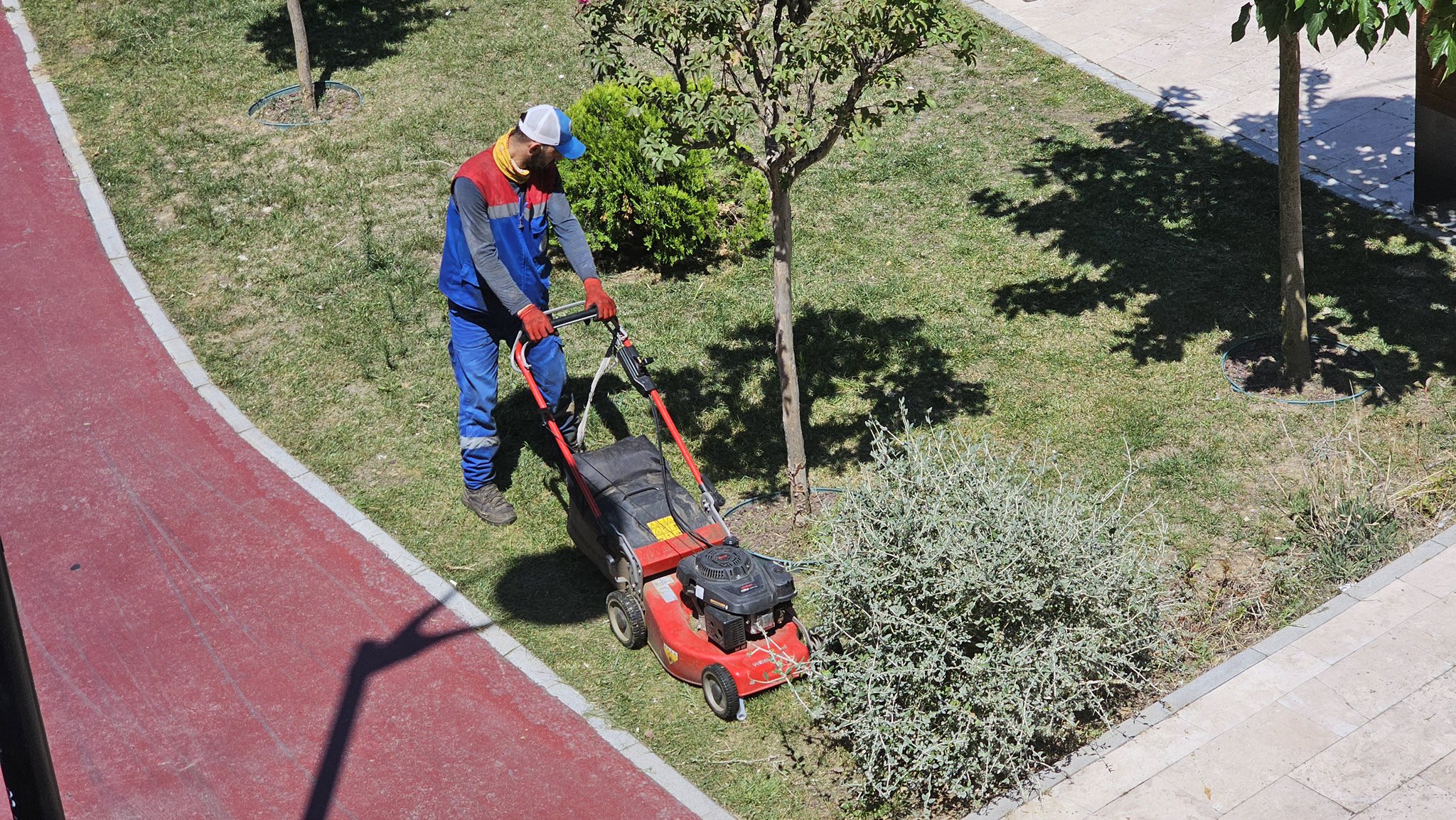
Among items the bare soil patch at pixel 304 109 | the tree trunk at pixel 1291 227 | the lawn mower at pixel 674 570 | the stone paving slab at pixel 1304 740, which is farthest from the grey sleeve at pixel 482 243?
the bare soil patch at pixel 304 109

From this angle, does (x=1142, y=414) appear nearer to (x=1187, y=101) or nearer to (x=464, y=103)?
(x=1187, y=101)

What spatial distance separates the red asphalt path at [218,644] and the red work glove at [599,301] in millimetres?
1794

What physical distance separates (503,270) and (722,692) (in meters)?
2.46

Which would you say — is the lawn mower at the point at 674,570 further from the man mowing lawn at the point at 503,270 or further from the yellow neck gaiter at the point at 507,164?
the yellow neck gaiter at the point at 507,164

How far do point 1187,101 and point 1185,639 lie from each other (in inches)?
259

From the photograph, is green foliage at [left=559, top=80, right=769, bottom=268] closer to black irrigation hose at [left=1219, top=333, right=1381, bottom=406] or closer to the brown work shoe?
the brown work shoe

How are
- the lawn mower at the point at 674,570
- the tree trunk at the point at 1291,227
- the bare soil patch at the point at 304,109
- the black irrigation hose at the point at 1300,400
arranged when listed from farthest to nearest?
the bare soil patch at the point at 304,109, the black irrigation hose at the point at 1300,400, the tree trunk at the point at 1291,227, the lawn mower at the point at 674,570

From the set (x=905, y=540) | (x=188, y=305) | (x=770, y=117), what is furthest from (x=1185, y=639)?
(x=188, y=305)

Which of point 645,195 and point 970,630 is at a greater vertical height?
point 645,195

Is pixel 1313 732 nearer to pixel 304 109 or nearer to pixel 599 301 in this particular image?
pixel 599 301

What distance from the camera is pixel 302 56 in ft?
39.7

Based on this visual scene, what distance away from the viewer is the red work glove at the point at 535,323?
259 inches

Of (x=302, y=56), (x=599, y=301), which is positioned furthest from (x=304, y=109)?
(x=599, y=301)

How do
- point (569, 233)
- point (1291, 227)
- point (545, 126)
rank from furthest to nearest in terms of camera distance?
point (1291, 227)
point (569, 233)
point (545, 126)
